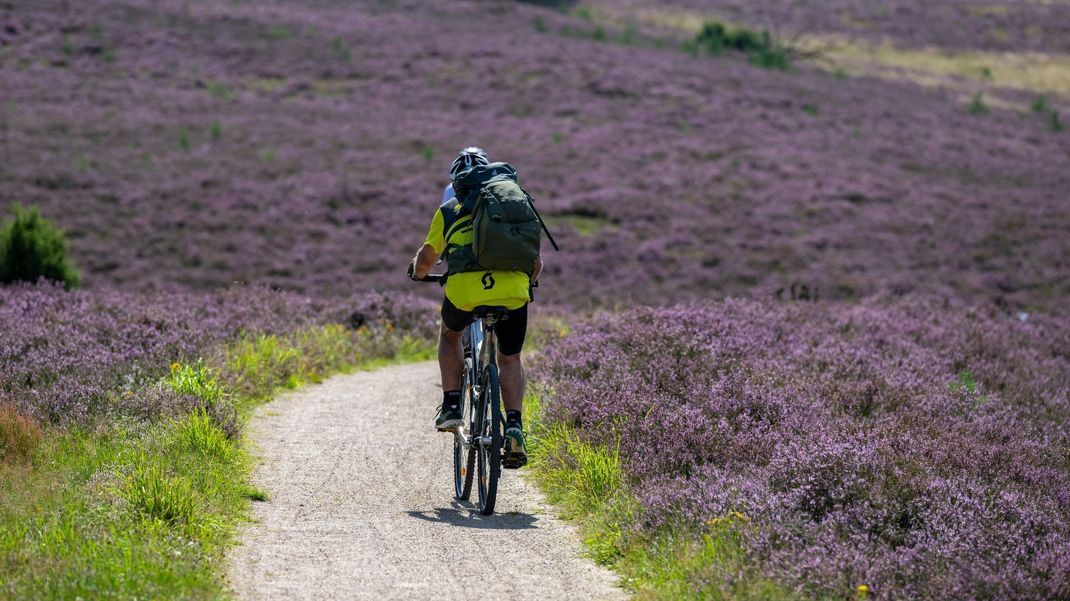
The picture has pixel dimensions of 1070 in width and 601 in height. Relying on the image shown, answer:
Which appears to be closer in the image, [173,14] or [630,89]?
[630,89]

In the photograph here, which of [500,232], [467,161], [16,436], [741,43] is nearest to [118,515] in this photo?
[16,436]

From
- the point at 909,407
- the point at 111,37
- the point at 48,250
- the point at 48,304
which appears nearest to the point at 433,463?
the point at 909,407

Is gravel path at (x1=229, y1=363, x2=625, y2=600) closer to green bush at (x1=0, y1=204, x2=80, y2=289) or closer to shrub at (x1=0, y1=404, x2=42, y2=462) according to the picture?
shrub at (x1=0, y1=404, x2=42, y2=462)

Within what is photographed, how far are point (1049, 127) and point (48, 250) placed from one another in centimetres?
4269

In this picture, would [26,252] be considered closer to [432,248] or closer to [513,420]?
[432,248]

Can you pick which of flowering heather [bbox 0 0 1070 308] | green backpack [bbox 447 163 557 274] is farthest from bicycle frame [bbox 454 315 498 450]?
flowering heather [bbox 0 0 1070 308]

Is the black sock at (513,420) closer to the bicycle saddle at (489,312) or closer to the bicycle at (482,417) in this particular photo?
the bicycle at (482,417)

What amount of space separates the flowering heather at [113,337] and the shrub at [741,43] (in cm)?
4255

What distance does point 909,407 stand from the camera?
8789 mm

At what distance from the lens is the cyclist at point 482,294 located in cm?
685

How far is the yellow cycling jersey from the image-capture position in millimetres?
6828

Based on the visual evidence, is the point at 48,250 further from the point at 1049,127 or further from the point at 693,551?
the point at 1049,127

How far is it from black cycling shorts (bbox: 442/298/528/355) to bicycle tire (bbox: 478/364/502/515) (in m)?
0.19

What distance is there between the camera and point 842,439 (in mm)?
6992
